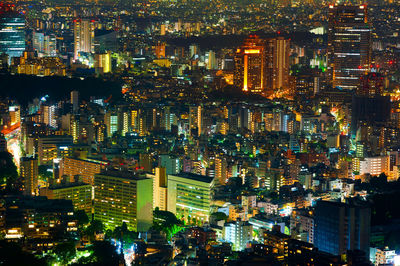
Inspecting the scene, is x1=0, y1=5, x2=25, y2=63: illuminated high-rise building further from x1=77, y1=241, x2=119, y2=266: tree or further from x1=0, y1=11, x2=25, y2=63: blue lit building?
x1=77, y1=241, x2=119, y2=266: tree

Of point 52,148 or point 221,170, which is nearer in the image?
point 221,170

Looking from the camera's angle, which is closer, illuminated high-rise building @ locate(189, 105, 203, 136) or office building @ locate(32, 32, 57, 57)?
illuminated high-rise building @ locate(189, 105, 203, 136)

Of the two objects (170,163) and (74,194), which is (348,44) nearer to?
(170,163)

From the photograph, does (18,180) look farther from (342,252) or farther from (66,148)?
(342,252)

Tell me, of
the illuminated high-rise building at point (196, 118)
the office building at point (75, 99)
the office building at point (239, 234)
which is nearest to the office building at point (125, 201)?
the office building at point (239, 234)

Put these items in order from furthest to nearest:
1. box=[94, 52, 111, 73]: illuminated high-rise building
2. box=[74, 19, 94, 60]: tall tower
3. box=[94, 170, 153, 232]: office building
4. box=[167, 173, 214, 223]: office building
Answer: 1. box=[74, 19, 94, 60]: tall tower
2. box=[94, 52, 111, 73]: illuminated high-rise building
3. box=[167, 173, 214, 223]: office building
4. box=[94, 170, 153, 232]: office building

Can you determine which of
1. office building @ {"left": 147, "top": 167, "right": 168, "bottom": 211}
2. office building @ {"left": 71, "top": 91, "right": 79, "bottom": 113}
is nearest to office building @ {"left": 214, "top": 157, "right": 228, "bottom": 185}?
office building @ {"left": 147, "top": 167, "right": 168, "bottom": 211}

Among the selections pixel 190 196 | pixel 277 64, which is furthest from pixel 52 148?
pixel 277 64
